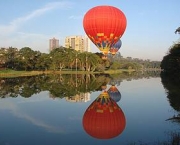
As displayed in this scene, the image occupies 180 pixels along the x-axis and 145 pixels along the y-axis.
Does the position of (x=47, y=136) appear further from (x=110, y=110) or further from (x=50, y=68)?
(x=50, y=68)

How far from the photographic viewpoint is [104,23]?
30.7 m

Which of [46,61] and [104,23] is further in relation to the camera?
[46,61]

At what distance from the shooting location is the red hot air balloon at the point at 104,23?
30719 mm

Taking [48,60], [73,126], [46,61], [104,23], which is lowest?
[73,126]

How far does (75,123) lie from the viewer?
461 inches

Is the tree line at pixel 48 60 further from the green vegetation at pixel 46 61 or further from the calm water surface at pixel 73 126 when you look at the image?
Result: the calm water surface at pixel 73 126

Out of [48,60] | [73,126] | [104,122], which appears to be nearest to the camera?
[73,126]

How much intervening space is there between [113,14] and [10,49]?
145 ft

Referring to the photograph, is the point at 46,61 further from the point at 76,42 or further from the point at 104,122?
the point at 76,42

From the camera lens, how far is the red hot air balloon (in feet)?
101

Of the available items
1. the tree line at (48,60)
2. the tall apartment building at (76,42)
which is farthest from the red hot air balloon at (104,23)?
the tall apartment building at (76,42)

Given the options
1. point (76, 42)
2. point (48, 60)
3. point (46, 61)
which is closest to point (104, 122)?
point (46, 61)

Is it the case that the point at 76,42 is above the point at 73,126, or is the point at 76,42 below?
above

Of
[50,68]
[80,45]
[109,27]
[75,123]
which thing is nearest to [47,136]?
[75,123]
